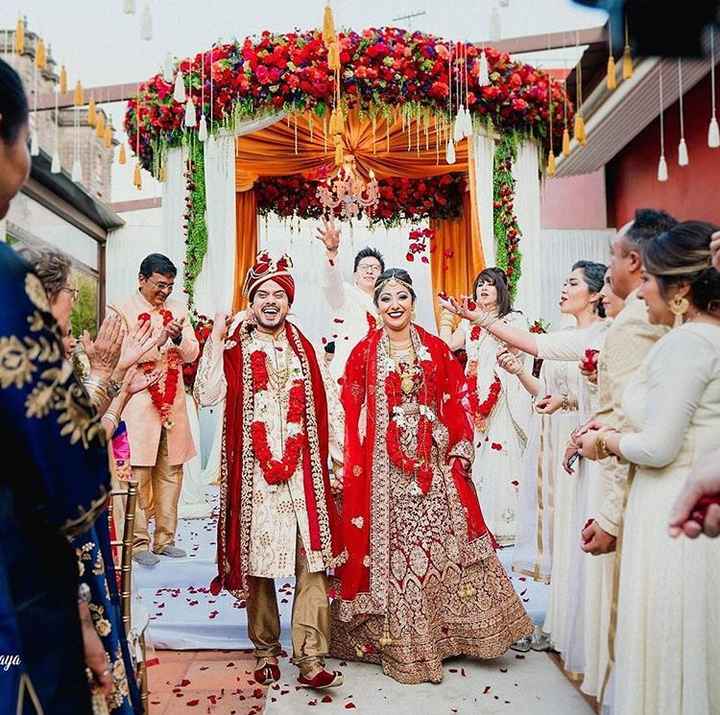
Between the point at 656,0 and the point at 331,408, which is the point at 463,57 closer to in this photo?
the point at 331,408

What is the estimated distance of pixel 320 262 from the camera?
1118cm

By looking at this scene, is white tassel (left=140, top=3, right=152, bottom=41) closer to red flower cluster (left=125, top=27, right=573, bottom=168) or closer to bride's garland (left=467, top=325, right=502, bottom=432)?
red flower cluster (left=125, top=27, right=573, bottom=168)

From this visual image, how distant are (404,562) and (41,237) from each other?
7879 millimetres

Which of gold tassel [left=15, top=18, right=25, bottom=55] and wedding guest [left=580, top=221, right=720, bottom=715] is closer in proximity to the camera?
wedding guest [left=580, top=221, right=720, bottom=715]

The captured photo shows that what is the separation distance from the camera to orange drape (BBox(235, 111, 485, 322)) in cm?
773

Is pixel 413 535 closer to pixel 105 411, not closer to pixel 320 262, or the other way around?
pixel 105 411

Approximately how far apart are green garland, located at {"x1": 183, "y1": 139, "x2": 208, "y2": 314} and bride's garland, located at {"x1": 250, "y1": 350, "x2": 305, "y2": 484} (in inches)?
143

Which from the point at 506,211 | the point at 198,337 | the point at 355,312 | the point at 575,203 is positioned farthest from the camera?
the point at 575,203

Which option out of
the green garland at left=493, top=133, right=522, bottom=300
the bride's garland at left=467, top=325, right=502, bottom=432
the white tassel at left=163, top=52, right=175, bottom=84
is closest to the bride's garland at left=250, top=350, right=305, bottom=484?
the bride's garland at left=467, top=325, right=502, bottom=432

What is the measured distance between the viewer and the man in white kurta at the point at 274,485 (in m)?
3.12

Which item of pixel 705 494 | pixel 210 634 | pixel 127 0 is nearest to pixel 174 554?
pixel 210 634

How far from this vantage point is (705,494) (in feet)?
4.22

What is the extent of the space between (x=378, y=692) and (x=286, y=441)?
1024 millimetres

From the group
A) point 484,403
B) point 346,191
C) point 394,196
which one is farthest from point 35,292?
point 394,196
